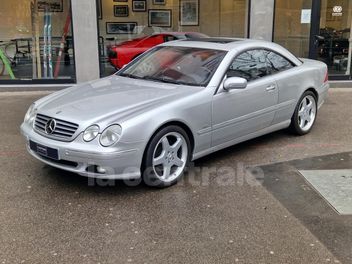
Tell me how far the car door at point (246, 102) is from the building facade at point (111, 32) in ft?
17.2

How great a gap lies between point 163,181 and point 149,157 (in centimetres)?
35

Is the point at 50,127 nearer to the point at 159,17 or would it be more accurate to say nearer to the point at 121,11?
the point at 121,11

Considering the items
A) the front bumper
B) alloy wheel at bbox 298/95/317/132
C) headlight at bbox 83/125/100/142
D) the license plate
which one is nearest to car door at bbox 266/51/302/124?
alloy wheel at bbox 298/95/317/132

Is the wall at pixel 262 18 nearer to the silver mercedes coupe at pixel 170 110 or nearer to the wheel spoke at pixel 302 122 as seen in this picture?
the silver mercedes coupe at pixel 170 110

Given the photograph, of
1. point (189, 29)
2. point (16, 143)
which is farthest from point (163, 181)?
point (189, 29)

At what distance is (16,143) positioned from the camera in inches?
247

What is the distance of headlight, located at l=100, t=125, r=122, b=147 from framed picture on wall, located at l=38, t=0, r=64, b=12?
→ 7084 mm

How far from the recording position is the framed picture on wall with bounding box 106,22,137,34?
11.0 m

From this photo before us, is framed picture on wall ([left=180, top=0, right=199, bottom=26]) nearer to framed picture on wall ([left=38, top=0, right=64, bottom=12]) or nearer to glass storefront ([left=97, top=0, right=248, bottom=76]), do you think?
glass storefront ([left=97, top=0, right=248, bottom=76])

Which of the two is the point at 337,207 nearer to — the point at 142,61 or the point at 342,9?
the point at 142,61

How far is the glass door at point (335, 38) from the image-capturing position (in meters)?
11.0

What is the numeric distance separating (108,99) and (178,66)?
114 centimetres

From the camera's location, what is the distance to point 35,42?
1098cm

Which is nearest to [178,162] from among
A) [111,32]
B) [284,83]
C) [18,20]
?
[284,83]
